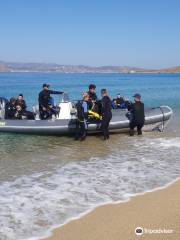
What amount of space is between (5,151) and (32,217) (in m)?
4.28

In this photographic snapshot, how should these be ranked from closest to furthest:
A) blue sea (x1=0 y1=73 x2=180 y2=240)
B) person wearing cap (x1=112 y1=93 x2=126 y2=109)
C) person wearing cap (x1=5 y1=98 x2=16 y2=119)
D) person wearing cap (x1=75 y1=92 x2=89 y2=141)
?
blue sea (x1=0 y1=73 x2=180 y2=240) < person wearing cap (x1=75 y1=92 x2=89 y2=141) < person wearing cap (x1=5 y1=98 x2=16 y2=119) < person wearing cap (x1=112 y1=93 x2=126 y2=109)

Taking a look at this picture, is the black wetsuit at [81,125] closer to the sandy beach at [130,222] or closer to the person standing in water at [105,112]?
the person standing in water at [105,112]

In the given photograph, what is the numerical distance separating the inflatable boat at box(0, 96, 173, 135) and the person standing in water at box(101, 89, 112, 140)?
341mm

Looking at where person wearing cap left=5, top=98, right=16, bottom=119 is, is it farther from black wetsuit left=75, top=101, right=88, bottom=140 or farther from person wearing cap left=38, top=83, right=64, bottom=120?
black wetsuit left=75, top=101, right=88, bottom=140

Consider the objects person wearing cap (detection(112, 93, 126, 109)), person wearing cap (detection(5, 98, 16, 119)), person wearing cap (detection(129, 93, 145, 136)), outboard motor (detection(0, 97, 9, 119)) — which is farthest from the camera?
person wearing cap (detection(112, 93, 126, 109))

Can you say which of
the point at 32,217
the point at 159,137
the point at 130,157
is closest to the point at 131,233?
the point at 32,217

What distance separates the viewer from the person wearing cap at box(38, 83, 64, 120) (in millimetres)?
10648

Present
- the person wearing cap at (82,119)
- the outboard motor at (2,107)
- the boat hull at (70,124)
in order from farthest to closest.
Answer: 1. the outboard motor at (2,107)
2. the boat hull at (70,124)
3. the person wearing cap at (82,119)

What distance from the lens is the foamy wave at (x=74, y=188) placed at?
14.3ft

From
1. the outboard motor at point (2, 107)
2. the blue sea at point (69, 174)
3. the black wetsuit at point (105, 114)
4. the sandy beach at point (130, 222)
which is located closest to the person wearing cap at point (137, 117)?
the blue sea at point (69, 174)

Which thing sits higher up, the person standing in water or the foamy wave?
the person standing in water

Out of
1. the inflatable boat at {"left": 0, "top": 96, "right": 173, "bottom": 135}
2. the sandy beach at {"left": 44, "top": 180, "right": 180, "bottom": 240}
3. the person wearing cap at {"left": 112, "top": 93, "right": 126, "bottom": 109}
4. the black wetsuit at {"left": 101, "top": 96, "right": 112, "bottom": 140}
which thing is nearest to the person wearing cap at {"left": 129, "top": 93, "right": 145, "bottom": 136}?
the inflatable boat at {"left": 0, "top": 96, "right": 173, "bottom": 135}

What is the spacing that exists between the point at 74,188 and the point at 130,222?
4.97 feet

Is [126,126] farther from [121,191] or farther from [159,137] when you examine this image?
[121,191]
